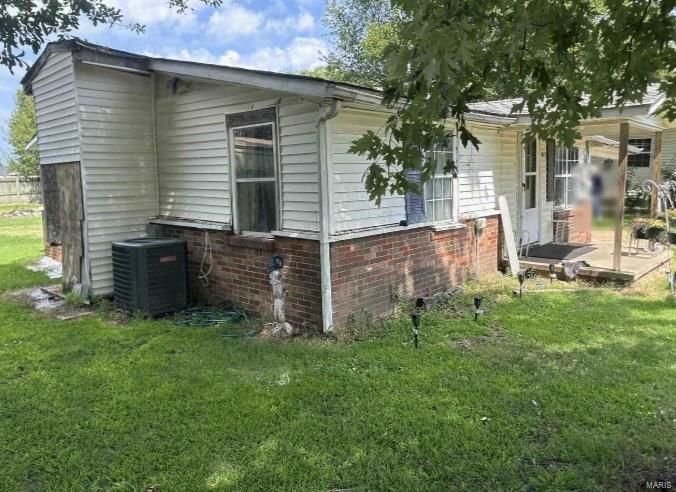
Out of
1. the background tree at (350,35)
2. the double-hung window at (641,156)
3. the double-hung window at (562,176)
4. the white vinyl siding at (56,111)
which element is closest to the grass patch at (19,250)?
the white vinyl siding at (56,111)

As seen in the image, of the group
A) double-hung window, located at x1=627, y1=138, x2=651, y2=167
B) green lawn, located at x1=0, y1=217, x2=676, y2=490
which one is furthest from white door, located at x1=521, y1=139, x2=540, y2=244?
double-hung window, located at x1=627, y1=138, x2=651, y2=167

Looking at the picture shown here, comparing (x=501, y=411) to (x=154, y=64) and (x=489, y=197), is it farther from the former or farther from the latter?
(x=154, y=64)

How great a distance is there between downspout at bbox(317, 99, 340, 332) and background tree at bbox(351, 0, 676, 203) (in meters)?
2.49

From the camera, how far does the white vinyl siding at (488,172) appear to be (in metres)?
7.91

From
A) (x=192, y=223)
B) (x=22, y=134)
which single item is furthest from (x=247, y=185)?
(x=22, y=134)

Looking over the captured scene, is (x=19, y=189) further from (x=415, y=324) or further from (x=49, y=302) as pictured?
(x=415, y=324)

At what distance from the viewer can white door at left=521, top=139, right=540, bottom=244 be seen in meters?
9.49

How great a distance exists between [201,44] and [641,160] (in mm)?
24069

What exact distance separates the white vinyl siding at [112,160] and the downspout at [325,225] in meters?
3.30

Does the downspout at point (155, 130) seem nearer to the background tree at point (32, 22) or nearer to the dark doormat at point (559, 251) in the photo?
the background tree at point (32, 22)

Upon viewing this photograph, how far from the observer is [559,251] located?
9461 millimetres

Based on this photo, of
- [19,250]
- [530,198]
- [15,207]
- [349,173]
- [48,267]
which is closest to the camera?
[349,173]

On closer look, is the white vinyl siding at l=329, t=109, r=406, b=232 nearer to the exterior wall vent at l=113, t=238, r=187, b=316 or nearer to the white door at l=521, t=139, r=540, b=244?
the exterior wall vent at l=113, t=238, r=187, b=316

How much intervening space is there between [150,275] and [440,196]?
4.14 m
